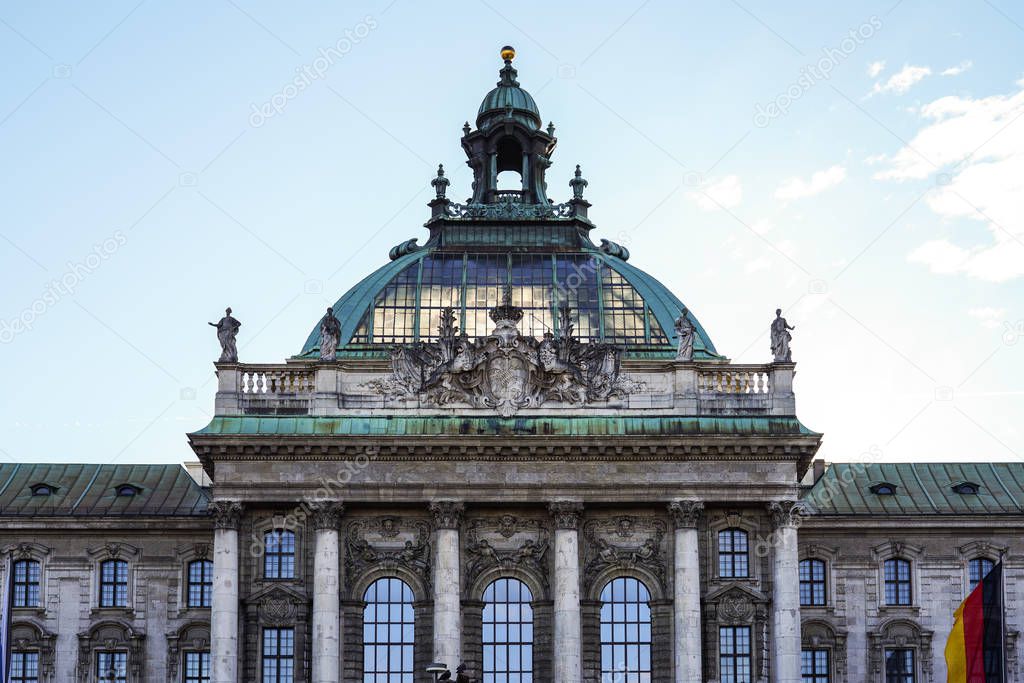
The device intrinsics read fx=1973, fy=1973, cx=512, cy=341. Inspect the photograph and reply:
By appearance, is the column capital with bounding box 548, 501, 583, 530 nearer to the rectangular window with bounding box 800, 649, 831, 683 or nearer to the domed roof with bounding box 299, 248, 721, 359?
the domed roof with bounding box 299, 248, 721, 359

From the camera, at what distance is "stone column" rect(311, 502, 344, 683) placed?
73.2 meters

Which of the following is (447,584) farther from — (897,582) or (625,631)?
(897,582)

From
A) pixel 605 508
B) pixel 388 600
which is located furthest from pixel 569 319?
pixel 388 600

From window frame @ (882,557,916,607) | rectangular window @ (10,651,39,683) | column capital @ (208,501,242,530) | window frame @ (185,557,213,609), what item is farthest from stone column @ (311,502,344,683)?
window frame @ (882,557,916,607)

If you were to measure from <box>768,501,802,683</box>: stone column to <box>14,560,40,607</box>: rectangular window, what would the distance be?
3038 centimetres

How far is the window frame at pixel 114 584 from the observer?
81375mm

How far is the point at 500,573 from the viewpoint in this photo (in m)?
75.4

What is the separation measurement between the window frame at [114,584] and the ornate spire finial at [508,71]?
28301 mm

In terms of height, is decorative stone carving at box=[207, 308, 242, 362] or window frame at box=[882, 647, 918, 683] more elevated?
decorative stone carving at box=[207, 308, 242, 362]

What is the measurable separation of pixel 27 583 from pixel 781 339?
32.6 meters

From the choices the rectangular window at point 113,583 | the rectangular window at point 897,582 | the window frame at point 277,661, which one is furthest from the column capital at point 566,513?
the rectangular window at point 113,583

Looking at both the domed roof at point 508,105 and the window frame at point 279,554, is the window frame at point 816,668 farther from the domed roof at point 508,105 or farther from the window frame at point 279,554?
the domed roof at point 508,105

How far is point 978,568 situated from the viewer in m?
82.9

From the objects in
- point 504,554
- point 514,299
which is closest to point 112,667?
point 504,554
